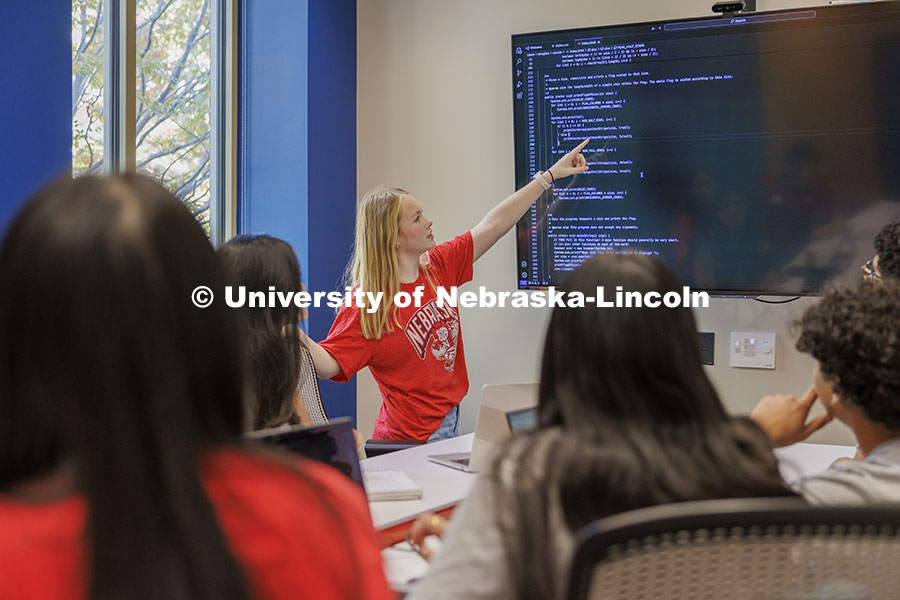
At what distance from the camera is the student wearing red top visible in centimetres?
302

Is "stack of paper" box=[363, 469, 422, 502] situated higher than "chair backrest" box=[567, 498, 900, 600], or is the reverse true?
"chair backrest" box=[567, 498, 900, 600]

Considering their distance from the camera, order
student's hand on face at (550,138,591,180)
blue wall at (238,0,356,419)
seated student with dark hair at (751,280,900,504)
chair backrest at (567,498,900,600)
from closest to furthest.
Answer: chair backrest at (567,498,900,600) < seated student with dark hair at (751,280,900,504) < student's hand on face at (550,138,591,180) < blue wall at (238,0,356,419)

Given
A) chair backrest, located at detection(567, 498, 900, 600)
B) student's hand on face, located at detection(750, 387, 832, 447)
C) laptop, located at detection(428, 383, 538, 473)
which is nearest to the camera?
chair backrest, located at detection(567, 498, 900, 600)

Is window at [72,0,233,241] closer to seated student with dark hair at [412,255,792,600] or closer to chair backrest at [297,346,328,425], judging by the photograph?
chair backrest at [297,346,328,425]

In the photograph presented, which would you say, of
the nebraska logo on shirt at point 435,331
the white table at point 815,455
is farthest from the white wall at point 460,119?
the white table at point 815,455

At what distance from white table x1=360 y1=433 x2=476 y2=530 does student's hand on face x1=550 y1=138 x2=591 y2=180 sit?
3.66 feet

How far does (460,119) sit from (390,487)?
2083 millimetres

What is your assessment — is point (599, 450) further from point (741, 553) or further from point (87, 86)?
point (87, 86)

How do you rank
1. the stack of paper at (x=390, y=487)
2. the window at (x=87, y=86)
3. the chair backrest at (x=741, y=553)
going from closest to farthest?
1. the chair backrest at (x=741, y=553)
2. the stack of paper at (x=390, y=487)
3. the window at (x=87, y=86)

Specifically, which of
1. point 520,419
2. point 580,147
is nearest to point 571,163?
point 580,147

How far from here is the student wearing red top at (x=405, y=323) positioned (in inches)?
119

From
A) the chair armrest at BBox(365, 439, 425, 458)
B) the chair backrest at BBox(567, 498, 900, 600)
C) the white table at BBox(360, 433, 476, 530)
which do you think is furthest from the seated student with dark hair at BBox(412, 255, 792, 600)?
the chair armrest at BBox(365, 439, 425, 458)

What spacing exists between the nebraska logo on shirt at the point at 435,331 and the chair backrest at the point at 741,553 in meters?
2.31

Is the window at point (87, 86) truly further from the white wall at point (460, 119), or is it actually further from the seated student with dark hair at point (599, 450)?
the seated student with dark hair at point (599, 450)
